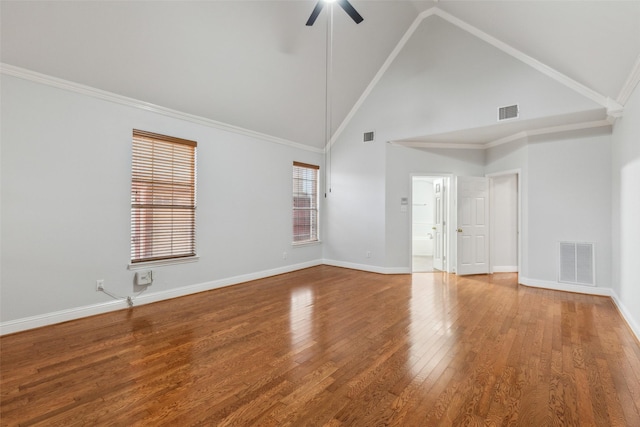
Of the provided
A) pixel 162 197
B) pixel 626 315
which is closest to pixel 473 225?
pixel 626 315

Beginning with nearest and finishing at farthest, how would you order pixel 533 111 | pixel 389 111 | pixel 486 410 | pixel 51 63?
1. pixel 486 410
2. pixel 51 63
3. pixel 533 111
4. pixel 389 111

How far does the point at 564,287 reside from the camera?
493 centimetres

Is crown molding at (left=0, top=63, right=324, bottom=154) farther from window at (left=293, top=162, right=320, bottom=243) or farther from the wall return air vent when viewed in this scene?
the wall return air vent

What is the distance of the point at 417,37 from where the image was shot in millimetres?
5531

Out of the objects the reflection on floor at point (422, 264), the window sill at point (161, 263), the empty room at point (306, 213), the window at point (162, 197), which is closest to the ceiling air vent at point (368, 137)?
the empty room at point (306, 213)

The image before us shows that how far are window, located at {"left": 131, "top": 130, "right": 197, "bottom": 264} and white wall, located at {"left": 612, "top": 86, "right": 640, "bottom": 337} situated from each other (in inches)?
219

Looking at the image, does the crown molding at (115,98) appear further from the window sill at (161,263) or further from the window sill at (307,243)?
the window sill at (307,243)

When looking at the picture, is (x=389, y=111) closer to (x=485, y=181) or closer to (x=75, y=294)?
(x=485, y=181)

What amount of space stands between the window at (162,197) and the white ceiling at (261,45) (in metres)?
0.61

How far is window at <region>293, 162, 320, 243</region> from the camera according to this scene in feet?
21.7

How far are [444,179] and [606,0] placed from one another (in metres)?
3.90

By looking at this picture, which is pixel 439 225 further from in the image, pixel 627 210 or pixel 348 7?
pixel 348 7

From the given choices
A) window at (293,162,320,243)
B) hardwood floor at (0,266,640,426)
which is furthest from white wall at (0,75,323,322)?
window at (293,162,320,243)

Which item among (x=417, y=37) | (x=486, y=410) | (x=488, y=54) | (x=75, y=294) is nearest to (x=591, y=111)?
(x=488, y=54)
